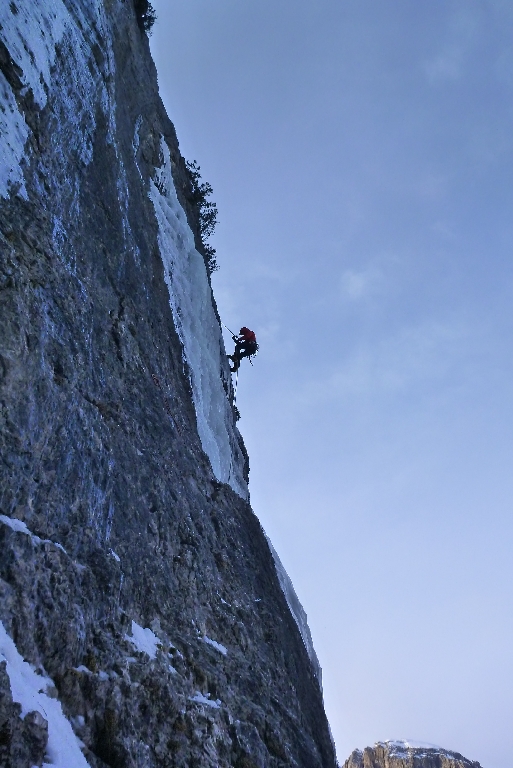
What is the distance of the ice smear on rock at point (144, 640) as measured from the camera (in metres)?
7.07

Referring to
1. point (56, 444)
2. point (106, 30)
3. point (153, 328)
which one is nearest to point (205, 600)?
point (56, 444)

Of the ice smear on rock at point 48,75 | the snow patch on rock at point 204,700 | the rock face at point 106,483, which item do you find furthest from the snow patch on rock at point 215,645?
the ice smear on rock at point 48,75

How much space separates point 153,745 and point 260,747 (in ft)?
9.45

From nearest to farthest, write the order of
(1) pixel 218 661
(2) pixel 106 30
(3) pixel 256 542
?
(1) pixel 218 661, (2) pixel 106 30, (3) pixel 256 542

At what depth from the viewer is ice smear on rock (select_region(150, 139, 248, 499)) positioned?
1430 cm

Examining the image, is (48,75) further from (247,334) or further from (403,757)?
(403,757)

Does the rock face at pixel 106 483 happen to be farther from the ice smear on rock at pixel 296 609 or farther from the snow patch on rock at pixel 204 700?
the ice smear on rock at pixel 296 609

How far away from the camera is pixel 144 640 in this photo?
24.1 ft

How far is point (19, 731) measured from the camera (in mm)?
4621

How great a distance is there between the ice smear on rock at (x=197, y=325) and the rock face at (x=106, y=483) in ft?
0.52

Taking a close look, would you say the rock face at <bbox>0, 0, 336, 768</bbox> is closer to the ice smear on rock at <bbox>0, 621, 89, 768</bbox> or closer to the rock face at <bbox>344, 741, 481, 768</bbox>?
the ice smear on rock at <bbox>0, 621, 89, 768</bbox>

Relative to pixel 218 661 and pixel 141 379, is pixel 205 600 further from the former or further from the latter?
pixel 141 379

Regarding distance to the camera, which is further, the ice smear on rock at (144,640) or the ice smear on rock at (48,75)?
the ice smear on rock at (48,75)

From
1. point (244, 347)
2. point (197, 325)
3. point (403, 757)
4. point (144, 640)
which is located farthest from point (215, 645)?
point (403, 757)
